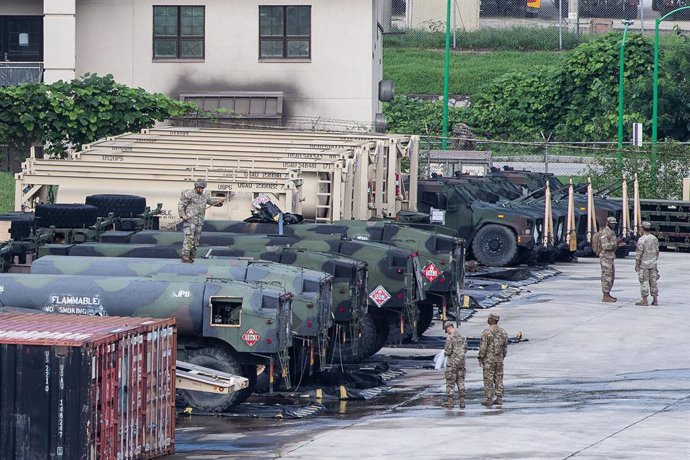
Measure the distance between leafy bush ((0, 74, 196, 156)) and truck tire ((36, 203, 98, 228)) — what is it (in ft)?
45.8

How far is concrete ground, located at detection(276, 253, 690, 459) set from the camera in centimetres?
1831

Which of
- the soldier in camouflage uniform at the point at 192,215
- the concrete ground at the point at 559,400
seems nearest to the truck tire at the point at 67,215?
the soldier in camouflage uniform at the point at 192,215

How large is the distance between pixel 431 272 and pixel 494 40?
53887 mm

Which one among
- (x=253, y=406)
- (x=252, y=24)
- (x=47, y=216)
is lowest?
(x=253, y=406)

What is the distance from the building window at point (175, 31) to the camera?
48562 millimetres

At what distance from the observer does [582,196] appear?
4262cm

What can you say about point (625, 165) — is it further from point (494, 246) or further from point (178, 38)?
point (178, 38)

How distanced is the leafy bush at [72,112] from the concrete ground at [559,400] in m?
13.5

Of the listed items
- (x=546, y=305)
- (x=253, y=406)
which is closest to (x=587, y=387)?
(x=253, y=406)

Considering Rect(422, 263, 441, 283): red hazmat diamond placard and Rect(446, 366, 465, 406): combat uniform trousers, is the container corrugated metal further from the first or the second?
Rect(422, 263, 441, 283): red hazmat diamond placard

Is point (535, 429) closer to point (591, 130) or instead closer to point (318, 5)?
point (318, 5)

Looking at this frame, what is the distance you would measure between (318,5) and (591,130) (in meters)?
18.9

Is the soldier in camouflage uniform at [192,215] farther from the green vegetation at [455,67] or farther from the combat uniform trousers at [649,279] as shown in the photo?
the green vegetation at [455,67]

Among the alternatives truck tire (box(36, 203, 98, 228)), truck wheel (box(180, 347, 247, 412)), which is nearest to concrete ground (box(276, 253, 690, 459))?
truck wheel (box(180, 347, 247, 412))
